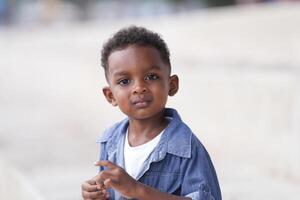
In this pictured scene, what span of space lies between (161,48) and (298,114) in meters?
2.28

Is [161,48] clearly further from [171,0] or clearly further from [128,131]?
[171,0]

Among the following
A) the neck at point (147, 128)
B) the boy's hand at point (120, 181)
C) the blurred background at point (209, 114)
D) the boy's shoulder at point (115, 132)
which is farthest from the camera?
the blurred background at point (209, 114)

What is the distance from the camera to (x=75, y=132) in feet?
21.4

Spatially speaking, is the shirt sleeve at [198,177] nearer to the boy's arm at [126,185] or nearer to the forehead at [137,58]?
the boy's arm at [126,185]

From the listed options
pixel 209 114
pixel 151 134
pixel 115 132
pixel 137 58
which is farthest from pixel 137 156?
pixel 209 114

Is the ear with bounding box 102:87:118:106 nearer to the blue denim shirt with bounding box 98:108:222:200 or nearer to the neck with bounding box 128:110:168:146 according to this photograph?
the neck with bounding box 128:110:168:146

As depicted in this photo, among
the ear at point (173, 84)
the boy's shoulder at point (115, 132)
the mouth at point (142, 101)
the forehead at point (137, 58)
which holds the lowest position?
the boy's shoulder at point (115, 132)

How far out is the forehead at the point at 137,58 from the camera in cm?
184

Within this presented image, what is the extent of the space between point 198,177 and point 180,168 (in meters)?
0.07

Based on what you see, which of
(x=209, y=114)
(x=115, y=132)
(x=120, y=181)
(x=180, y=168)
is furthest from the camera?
(x=209, y=114)

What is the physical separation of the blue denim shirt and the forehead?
20 cm

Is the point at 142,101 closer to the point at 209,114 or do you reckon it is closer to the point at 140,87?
the point at 140,87

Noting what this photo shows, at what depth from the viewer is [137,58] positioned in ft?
A: 6.06

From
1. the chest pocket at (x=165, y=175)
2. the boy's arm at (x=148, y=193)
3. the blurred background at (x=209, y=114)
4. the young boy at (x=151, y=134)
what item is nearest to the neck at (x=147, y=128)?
the young boy at (x=151, y=134)
